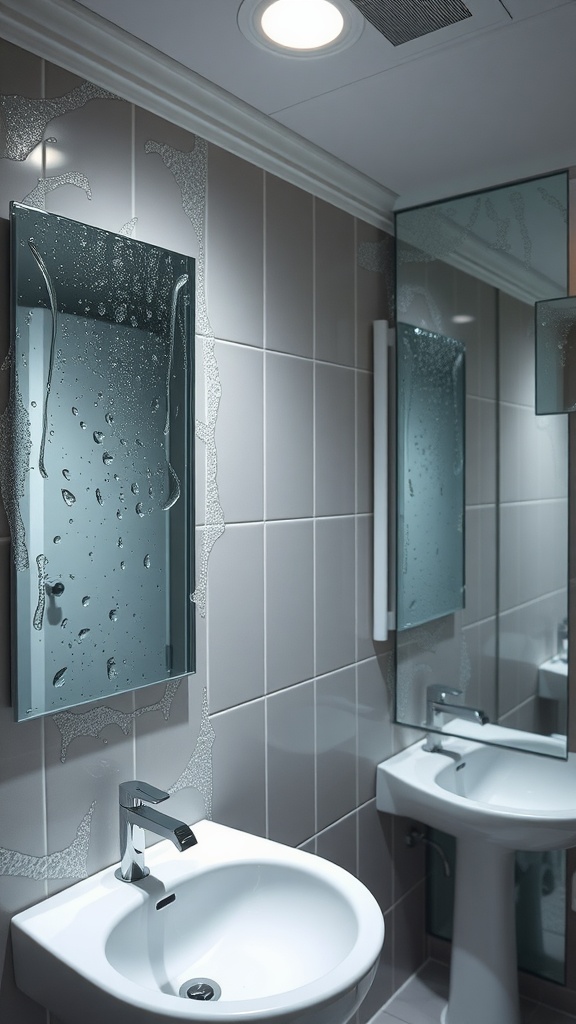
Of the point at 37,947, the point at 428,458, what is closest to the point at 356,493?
the point at 428,458

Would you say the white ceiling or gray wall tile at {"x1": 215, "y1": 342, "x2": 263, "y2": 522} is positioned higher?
the white ceiling

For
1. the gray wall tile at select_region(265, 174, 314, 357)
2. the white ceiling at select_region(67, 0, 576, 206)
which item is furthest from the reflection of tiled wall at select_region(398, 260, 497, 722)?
the gray wall tile at select_region(265, 174, 314, 357)

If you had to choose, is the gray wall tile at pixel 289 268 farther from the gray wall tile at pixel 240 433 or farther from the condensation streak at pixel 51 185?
the condensation streak at pixel 51 185

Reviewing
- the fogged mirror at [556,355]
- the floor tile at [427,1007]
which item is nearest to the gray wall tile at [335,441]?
the fogged mirror at [556,355]

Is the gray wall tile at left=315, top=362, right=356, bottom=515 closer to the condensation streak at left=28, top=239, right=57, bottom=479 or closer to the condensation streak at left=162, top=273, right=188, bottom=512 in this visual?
the condensation streak at left=162, top=273, right=188, bottom=512

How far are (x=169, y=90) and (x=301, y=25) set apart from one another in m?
0.30

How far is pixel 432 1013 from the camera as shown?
224 centimetres

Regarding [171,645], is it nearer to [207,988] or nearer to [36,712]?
[36,712]

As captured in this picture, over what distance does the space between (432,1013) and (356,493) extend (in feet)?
4.95

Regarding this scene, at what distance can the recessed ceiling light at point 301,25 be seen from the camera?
1333 mm

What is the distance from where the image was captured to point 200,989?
1.36m

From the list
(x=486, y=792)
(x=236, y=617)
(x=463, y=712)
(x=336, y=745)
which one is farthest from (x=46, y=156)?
(x=486, y=792)

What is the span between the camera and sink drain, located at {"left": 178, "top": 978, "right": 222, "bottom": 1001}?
135cm

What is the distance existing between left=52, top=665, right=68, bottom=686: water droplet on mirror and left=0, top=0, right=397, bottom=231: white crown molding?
105 centimetres
